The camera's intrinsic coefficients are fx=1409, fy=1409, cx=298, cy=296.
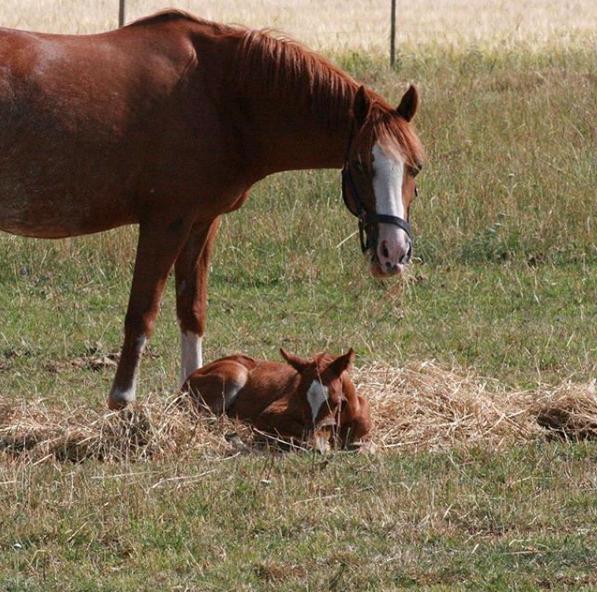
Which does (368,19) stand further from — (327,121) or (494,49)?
(327,121)

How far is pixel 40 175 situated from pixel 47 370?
5.76 ft

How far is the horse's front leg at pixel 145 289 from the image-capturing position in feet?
23.0

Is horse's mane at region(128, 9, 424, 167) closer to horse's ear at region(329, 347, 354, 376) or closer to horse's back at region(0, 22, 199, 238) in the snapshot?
horse's back at region(0, 22, 199, 238)

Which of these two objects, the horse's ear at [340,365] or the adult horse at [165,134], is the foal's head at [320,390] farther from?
the adult horse at [165,134]

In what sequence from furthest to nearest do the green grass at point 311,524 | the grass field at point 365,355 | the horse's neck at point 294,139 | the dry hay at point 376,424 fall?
the horse's neck at point 294,139 → the dry hay at point 376,424 → the grass field at point 365,355 → the green grass at point 311,524

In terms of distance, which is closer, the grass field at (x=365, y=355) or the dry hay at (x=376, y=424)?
the grass field at (x=365, y=355)

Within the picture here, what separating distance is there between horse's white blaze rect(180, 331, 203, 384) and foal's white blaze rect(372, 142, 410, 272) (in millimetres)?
1457

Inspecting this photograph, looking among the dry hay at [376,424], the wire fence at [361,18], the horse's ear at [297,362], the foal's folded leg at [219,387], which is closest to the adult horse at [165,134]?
the foal's folded leg at [219,387]

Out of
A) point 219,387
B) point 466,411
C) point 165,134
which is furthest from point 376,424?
point 165,134

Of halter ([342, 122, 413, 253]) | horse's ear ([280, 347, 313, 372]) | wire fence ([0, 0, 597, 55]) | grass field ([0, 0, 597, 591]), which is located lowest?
wire fence ([0, 0, 597, 55])

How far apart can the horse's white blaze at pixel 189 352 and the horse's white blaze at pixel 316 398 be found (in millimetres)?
1292

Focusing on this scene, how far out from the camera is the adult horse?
680 centimetres

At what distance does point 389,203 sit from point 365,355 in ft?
6.54

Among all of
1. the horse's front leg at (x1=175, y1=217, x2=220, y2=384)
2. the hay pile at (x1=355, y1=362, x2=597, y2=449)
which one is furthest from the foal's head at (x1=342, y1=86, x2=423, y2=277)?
the horse's front leg at (x1=175, y1=217, x2=220, y2=384)
